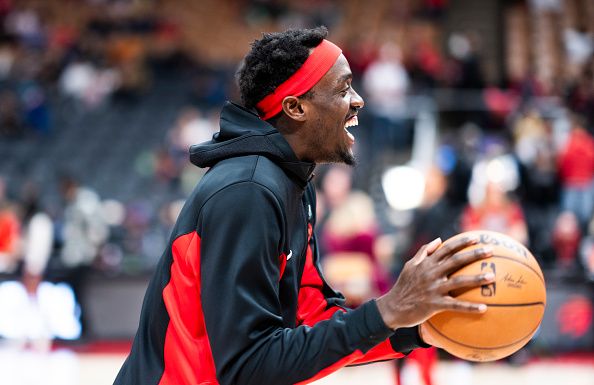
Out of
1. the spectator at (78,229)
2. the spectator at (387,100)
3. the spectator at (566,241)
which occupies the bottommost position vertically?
the spectator at (566,241)

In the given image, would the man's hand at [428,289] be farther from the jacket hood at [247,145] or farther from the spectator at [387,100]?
the spectator at [387,100]

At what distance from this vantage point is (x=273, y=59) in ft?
9.04

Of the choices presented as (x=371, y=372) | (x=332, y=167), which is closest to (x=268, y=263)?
(x=371, y=372)

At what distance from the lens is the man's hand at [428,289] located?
7.80 ft

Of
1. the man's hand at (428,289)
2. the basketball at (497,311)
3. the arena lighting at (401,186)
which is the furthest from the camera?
the arena lighting at (401,186)

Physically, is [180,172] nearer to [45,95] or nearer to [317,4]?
[45,95]

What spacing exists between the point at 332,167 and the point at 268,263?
8.48 metres

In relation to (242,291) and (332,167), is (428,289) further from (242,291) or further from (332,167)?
(332,167)

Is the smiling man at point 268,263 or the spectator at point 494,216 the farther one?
the spectator at point 494,216

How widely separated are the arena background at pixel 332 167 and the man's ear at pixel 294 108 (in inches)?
160

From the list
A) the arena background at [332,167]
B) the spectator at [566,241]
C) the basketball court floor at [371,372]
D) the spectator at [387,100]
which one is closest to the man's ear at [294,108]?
the arena background at [332,167]

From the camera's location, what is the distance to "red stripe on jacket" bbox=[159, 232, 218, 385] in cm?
256

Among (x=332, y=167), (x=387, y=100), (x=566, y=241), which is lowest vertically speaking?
(x=566, y=241)

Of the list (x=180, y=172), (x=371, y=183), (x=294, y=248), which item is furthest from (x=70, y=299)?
(x=294, y=248)
